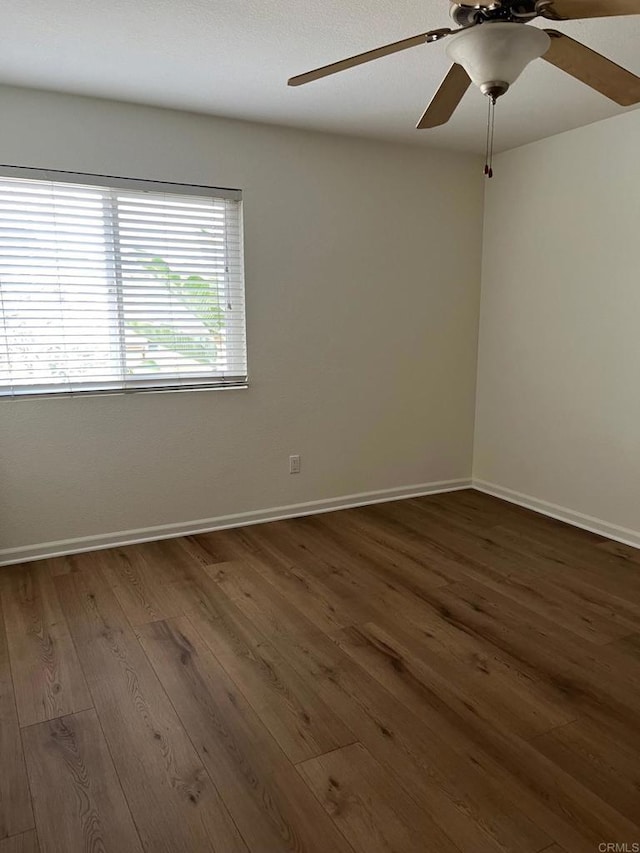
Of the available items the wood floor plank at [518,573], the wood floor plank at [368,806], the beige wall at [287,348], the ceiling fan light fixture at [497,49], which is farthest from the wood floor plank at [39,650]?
the ceiling fan light fixture at [497,49]

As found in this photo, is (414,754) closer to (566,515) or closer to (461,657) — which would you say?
(461,657)

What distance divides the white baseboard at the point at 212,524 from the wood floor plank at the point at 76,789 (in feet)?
4.89

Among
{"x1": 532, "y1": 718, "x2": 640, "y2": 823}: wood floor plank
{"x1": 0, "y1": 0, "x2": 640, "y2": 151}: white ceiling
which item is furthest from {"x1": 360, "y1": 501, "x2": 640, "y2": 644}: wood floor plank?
{"x1": 0, "y1": 0, "x2": 640, "y2": 151}: white ceiling

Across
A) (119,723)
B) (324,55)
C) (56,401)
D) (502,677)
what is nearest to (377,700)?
(502,677)

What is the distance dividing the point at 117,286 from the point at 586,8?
100 inches

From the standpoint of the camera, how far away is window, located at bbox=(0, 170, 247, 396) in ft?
10.1

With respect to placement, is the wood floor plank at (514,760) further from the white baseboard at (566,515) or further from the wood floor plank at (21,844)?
the white baseboard at (566,515)

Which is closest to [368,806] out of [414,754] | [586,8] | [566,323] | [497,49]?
[414,754]

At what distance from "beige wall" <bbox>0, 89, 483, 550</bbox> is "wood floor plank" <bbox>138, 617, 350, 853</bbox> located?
1.28 meters

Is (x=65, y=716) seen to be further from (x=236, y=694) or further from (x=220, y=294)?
(x=220, y=294)

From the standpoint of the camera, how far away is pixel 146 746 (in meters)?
1.86

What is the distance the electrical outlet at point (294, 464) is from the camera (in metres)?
3.95

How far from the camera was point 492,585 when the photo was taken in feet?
9.77

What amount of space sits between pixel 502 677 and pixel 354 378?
7.52 feet
